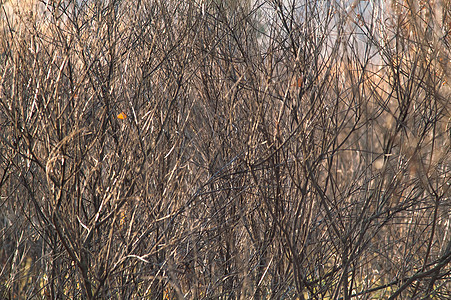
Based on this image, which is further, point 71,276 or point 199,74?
point 199,74

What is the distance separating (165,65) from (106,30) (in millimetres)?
641

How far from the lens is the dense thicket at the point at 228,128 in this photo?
3607 mm

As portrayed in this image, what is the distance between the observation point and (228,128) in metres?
4.57

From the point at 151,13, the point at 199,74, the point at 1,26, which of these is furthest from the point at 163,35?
the point at 1,26

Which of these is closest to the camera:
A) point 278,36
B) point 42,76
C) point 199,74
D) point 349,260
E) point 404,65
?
point 42,76

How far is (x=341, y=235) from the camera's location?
416 centimetres

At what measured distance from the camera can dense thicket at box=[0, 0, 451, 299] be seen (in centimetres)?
361

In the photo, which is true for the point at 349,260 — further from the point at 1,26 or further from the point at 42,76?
the point at 1,26

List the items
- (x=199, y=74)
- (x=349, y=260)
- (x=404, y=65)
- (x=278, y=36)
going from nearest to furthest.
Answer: (x=349, y=260) → (x=404, y=65) → (x=278, y=36) → (x=199, y=74)

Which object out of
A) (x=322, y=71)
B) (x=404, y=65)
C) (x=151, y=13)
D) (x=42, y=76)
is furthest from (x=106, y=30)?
(x=404, y=65)

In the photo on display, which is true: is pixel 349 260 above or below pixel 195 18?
below

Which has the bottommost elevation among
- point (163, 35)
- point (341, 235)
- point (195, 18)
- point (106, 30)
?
point (341, 235)

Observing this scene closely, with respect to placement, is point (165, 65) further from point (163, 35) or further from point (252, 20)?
point (252, 20)

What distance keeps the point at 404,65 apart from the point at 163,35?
2214mm
